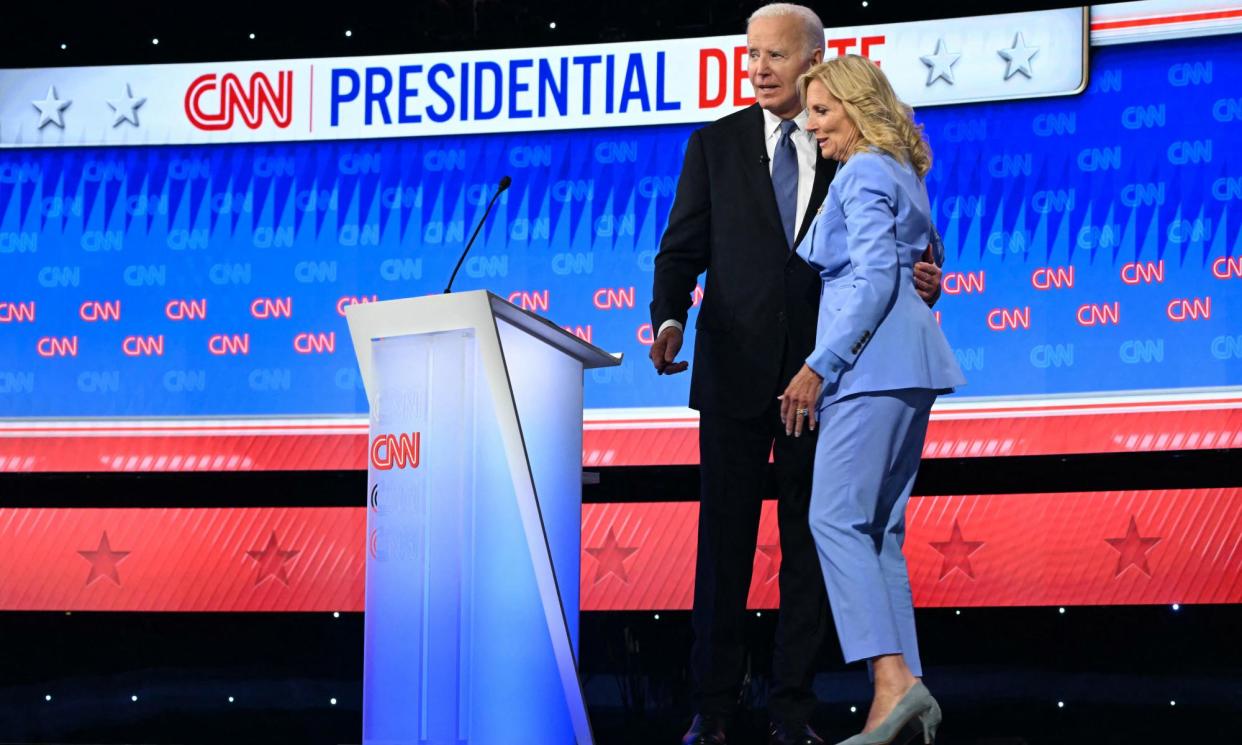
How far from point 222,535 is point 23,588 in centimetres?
61

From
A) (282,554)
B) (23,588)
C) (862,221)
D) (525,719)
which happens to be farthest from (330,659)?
(862,221)

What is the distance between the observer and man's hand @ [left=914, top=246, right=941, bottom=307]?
2.32 metres

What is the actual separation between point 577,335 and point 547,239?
620mm

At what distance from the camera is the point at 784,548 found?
2564 millimetres

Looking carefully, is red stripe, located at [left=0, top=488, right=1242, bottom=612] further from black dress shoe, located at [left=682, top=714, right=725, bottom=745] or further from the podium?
the podium

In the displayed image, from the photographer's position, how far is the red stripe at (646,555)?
3514 mm

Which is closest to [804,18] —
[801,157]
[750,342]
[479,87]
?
[801,157]

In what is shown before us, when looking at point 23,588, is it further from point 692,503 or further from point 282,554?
point 692,503

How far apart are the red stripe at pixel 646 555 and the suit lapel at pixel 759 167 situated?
1275mm

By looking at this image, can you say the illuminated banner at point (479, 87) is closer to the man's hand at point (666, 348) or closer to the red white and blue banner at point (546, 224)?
the red white and blue banner at point (546, 224)

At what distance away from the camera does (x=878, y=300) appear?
2.19 metres

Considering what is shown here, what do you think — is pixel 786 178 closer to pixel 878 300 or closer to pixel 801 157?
pixel 801 157

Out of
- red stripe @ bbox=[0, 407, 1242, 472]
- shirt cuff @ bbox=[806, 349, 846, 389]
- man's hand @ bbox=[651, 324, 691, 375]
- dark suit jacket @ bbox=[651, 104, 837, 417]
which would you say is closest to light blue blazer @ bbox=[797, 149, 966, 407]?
shirt cuff @ bbox=[806, 349, 846, 389]

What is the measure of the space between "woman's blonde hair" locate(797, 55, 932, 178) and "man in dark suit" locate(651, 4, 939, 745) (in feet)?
1.23
